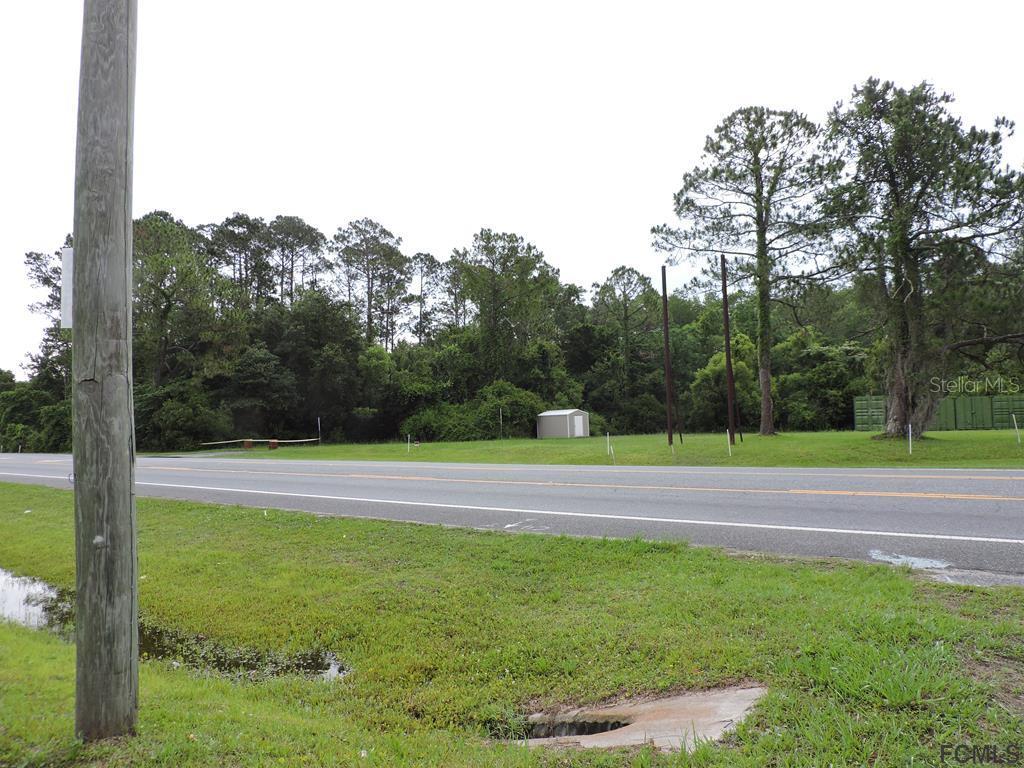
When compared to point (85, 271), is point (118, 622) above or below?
below

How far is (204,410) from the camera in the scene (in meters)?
38.1

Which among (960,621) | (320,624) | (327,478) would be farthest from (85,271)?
(327,478)

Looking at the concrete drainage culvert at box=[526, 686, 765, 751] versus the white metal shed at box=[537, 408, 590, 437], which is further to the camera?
the white metal shed at box=[537, 408, 590, 437]

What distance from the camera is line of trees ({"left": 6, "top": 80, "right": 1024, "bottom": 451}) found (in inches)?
808

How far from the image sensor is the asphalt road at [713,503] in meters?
7.04

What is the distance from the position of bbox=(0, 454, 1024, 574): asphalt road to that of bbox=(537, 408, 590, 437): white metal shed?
2315cm

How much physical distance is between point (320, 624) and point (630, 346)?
50703 mm

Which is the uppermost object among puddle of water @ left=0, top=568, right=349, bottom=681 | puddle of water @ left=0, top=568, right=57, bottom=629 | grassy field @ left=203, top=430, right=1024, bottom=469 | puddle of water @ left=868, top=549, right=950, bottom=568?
puddle of water @ left=868, top=549, right=950, bottom=568

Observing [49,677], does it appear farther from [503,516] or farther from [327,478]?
[327,478]

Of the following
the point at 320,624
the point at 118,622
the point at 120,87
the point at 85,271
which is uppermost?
the point at 120,87

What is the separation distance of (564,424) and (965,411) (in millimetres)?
26747

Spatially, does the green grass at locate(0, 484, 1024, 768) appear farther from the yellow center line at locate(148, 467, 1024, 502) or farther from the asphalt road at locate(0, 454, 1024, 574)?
the yellow center line at locate(148, 467, 1024, 502)

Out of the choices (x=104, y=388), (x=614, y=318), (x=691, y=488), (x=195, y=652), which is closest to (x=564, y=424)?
(x=614, y=318)

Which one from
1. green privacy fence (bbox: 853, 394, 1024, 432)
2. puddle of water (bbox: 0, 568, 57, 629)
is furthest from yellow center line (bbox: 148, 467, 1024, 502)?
→ green privacy fence (bbox: 853, 394, 1024, 432)
